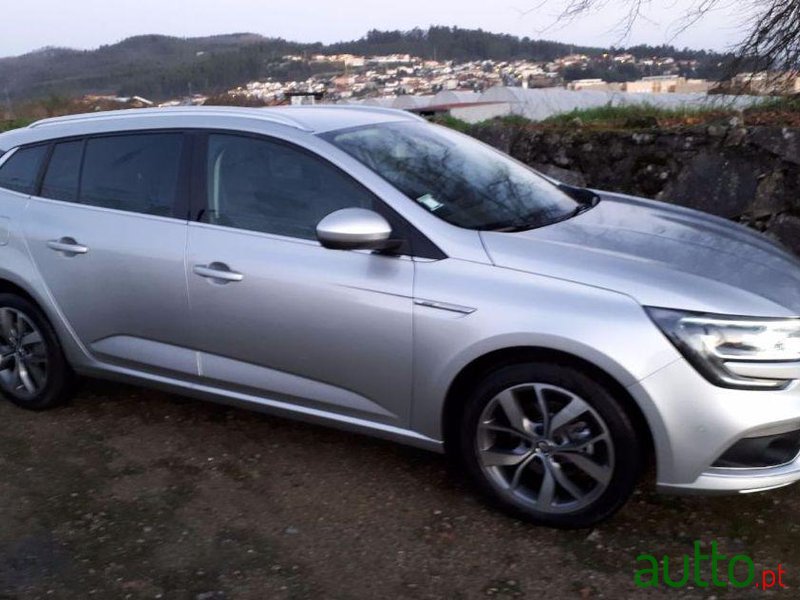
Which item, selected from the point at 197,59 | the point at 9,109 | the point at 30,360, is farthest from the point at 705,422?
the point at 197,59

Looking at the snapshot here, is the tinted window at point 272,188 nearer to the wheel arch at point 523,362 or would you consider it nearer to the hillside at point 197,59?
the wheel arch at point 523,362

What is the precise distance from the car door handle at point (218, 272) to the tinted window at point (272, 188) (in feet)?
0.67

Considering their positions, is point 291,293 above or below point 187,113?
below

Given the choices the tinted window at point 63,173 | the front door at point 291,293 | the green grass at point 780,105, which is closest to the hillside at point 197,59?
the green grass at point 780,105

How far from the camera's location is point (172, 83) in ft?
75.5

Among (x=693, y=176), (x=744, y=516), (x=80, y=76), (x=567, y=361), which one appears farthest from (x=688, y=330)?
(x=80, y=76)

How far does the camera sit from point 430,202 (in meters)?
3.51

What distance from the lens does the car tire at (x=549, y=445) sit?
305 cm

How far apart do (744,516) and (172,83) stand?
22189mm

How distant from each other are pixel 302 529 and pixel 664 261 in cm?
177

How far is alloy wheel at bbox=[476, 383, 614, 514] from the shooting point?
3.10m

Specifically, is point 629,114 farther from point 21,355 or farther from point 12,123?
point 12,123

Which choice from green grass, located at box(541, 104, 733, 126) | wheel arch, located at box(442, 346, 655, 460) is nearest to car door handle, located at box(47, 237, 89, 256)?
wheel arch, located at box(442, 346, 655, 460)

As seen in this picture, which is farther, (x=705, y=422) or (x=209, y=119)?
(x=209, y=119)
